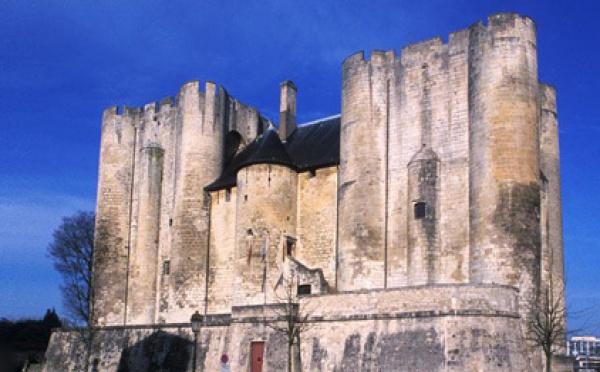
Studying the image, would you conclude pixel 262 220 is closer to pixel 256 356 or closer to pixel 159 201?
pixel 256 356

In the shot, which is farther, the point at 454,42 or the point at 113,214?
the point at 113,214

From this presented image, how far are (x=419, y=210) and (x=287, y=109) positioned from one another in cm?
1171

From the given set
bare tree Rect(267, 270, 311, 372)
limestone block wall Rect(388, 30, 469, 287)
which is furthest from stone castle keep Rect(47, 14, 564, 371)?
bare tree Rect(267, 270, 311, 372)

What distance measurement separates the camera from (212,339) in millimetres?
27344

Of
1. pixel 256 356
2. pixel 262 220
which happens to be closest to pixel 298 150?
pixel 262 220

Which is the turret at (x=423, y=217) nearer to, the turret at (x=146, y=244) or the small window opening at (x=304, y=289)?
the small window opening at (x=304, y=289)

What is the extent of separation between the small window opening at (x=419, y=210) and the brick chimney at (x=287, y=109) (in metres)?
10.7

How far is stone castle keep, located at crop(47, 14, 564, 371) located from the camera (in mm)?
22797

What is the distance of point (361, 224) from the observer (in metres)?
27.8

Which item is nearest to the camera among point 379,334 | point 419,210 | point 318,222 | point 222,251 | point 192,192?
point 379,334

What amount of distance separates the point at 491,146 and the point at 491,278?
4511 mm

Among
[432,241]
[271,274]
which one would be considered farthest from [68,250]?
[432,241]

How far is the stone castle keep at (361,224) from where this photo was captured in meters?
22.8

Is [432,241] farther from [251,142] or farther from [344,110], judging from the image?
[251,142]
